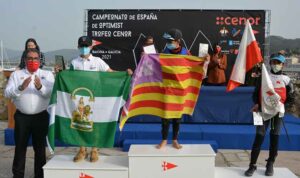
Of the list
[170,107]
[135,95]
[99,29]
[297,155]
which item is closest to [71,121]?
[135,95]

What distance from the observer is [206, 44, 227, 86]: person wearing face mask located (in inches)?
331

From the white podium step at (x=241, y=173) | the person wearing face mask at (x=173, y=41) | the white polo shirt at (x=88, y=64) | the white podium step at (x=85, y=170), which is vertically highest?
the person wearing face mask at (x=173, y=41)

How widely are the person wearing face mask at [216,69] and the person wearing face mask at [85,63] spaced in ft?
13.6

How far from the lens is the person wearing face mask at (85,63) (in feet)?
15.1

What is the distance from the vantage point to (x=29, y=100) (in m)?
4.36

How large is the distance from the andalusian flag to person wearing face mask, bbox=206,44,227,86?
427 centimetres

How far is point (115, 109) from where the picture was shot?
14.8 feet

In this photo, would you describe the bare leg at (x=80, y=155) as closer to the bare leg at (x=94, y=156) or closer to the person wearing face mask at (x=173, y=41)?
the bare leg at (x=94, y=156)

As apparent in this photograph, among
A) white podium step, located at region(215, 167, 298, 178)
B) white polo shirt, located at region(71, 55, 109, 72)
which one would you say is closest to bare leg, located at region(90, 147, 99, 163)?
white polo shirt, located at region(71, 55, 109, 72)

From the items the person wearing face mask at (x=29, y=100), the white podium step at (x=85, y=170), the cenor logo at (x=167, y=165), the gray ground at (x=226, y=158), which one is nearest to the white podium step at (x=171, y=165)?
the cenor logo at (x=167, y=165)

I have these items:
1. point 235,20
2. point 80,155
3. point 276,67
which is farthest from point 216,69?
point 80,155

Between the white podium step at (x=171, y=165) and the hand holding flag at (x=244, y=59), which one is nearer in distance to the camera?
the white podium step at (x=171, y=165)

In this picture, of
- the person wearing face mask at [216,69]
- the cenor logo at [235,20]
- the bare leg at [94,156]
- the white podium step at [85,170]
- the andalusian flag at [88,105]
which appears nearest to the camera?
the white podium step at [85,170]

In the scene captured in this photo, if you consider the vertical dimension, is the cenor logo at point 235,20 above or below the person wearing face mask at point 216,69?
above
